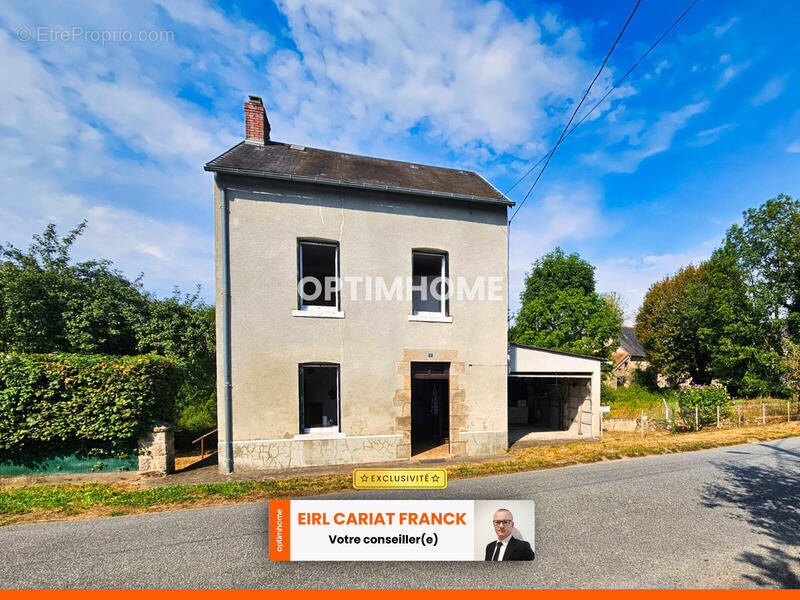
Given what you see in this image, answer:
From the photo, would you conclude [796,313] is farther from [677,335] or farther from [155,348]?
[155,348]

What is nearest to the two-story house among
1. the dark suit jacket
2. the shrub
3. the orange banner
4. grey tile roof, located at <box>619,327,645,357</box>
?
the orange banner

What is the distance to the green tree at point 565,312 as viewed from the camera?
79.9ft

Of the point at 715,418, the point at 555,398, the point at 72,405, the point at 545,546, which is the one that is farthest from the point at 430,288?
the point at 715,418

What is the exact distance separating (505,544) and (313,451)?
6160mm

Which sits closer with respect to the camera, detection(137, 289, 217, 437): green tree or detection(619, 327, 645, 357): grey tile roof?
detection(137, 289, 217, 437): green tree

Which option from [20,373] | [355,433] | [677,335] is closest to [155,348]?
[20,373]

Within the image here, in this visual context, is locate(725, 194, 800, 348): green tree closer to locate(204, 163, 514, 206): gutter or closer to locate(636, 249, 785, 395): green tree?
locate(636, 249, 785, 395): green tree

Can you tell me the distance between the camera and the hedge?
700 centimetres

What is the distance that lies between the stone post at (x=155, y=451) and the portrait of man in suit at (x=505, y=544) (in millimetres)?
7755

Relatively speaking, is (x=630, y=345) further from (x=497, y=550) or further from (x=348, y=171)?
(x=497, y=550)

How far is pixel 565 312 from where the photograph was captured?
2578 centimetres

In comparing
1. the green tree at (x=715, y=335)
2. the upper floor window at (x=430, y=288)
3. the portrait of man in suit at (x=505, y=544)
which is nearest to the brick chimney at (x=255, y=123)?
the upper floor window at (x=430, y=288)

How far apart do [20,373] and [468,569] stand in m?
9.39

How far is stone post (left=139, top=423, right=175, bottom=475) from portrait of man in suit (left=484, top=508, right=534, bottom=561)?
7.76 m
